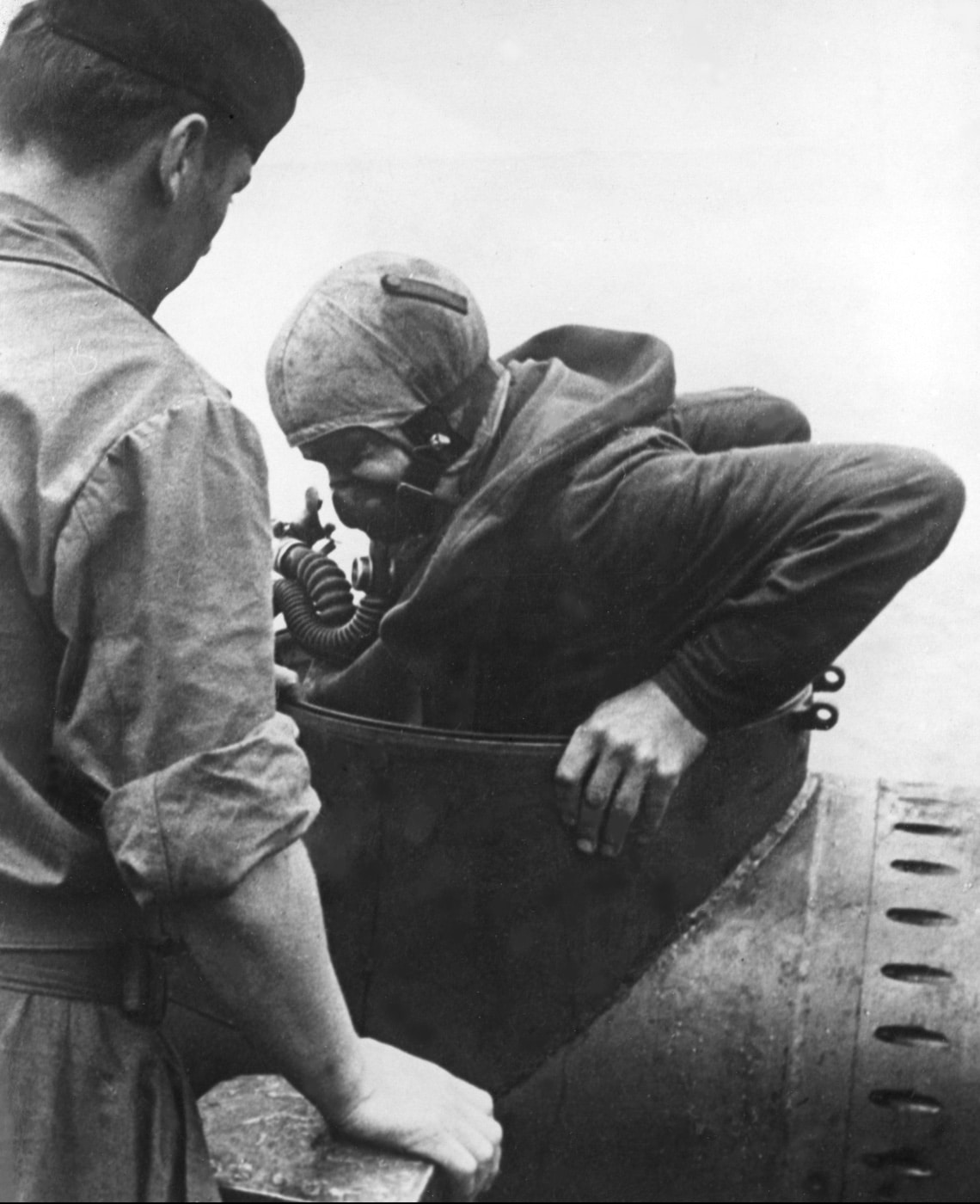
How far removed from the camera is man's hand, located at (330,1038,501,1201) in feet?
4.29

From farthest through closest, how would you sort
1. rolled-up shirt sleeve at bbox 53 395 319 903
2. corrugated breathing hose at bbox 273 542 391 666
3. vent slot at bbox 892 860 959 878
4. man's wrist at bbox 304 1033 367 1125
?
1. corrugated breathing hose at bbox 273 542 391 666
2. vent slot at bbox 892 860 959 878
3. man's wrist at bbox 304 1033 367 1125
4. rolled-up shirt sleeve at bbox 53 395 319 903

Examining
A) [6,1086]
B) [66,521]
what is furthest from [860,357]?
[6,1086]

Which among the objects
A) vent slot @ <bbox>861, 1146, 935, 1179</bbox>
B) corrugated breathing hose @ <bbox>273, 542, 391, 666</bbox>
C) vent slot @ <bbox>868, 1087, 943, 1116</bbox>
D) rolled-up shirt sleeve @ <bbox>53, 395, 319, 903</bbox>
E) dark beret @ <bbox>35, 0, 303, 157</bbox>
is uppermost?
dark beret @ <bbox>35, 0, 303, 157</bbox>

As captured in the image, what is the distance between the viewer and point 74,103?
1328 millimetres

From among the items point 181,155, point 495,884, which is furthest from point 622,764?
point 181,155

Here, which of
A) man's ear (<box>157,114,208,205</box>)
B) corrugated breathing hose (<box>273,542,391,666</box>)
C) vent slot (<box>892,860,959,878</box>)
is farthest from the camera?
corrugated breathing hose (<box>273,542,391,666</box>)

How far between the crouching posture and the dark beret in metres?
0.25

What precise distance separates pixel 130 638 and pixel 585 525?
0.63 meters

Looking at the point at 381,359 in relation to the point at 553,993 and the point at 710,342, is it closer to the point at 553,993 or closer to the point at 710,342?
the point at 710,342

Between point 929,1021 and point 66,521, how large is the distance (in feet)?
3.41

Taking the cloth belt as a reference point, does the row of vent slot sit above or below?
below

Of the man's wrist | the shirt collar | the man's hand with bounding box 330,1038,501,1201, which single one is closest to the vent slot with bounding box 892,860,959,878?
the man's hand with bounding box 330,1038,501,1201

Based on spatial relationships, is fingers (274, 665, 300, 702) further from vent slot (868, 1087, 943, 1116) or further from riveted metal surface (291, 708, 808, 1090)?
vent slot (868, 1087, 943, 1116)

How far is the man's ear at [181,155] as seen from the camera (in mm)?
1372
